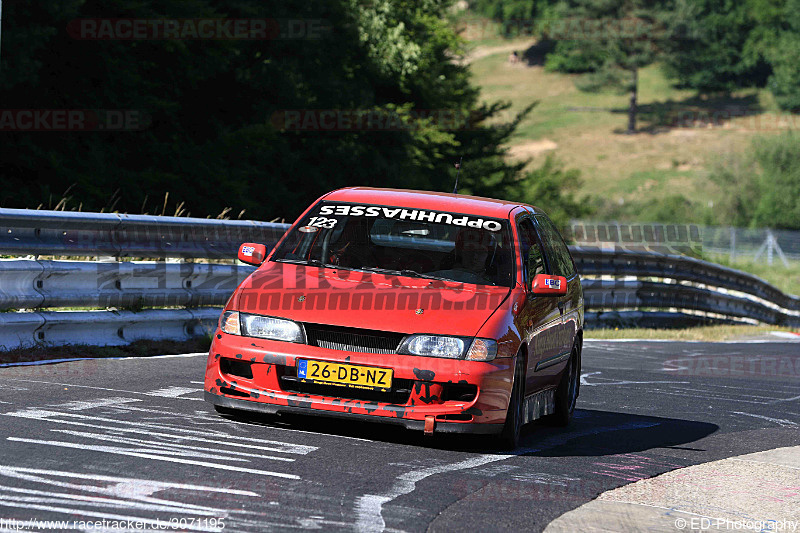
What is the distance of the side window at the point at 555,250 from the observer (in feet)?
29.6

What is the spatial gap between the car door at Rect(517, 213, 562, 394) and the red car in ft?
0.06

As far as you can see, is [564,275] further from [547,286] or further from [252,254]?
[252,254]

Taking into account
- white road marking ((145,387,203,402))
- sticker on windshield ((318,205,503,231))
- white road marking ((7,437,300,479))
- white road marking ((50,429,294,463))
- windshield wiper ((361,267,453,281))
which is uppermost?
sticker on windshield ((318,205,503,231))

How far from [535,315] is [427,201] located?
3.88 ft

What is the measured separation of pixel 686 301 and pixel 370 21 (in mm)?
25565

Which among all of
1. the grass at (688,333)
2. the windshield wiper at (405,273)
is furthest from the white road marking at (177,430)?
the grass at (688,333)

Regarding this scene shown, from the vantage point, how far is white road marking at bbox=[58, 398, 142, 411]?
715cm

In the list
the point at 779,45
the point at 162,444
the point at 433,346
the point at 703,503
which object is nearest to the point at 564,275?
the point at 433,346

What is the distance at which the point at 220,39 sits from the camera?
1439 inches

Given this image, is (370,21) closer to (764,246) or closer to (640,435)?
(764,246)


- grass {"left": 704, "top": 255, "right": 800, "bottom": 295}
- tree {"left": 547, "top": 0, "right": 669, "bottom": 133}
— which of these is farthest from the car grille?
tree {"left": 547, "top": 0, "right": 669, "bottom": 133}

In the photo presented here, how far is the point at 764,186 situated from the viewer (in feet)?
282

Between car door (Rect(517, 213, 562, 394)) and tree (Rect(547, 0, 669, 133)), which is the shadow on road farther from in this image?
tree (Rect(547, 0, 669, 133))

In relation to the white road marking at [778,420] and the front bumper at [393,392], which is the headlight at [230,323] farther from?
the white road marking at [778,420]
